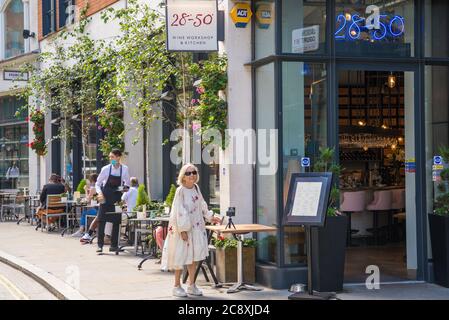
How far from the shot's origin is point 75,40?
69.5 feet

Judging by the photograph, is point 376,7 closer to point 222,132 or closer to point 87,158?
point 222,132

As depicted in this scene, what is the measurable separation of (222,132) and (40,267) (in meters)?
3.97

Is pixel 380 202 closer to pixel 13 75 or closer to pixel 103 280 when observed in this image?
pixel 103 280

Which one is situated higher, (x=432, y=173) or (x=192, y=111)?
(x=192, y=111)

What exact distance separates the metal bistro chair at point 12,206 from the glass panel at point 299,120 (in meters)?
14.2

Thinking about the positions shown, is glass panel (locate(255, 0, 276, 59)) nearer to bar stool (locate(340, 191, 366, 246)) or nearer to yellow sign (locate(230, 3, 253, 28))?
yellow sign (locate(230, 3, 253, 28))

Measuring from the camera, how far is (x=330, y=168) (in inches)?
411

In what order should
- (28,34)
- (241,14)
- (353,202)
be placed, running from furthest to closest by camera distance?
(28,34) → (353,202) → (241,14)

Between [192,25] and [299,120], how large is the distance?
7.20 ft

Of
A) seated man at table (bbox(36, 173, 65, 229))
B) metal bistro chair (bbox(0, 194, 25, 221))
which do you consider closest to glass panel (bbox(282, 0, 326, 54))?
seated man at table (bbox(36, 173, 65, 229))

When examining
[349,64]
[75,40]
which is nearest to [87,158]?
[75,40]

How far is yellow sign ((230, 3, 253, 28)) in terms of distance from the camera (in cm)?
1130

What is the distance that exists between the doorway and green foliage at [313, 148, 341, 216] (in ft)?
4.65

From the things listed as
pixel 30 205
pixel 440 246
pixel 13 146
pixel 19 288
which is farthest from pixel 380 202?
pixel 13 146
